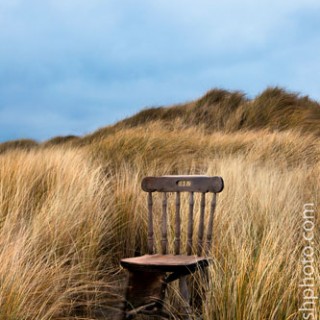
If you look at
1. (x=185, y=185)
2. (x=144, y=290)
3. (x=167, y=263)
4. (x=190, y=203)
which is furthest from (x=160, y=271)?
(x=185, y=185)

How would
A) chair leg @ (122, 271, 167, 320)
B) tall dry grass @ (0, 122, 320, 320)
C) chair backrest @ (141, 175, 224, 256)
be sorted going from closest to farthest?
tall dry grass @ (0, 122, 320, 320)
chair leg @ (122, 271, 167, 320)
chair backrest @ (141, 175, 224, 256)

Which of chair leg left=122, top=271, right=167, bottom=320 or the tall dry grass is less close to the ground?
the tall dry grass

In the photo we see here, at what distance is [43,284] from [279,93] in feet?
42.3

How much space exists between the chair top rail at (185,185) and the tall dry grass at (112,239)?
1.06 ft

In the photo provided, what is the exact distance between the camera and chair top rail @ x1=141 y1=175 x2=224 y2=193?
395 cm

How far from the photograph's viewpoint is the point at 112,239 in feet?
17.1

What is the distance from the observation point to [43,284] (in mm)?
3557

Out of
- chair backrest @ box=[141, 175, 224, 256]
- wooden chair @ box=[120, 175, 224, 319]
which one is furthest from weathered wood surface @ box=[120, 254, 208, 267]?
chair backrest @ box=[141, 175, 224, 256]

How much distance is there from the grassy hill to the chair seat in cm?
14

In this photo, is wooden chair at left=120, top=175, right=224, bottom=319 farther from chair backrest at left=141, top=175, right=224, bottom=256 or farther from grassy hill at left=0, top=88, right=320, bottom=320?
grassy hill at left=0, top=88, right=320, bottom=320

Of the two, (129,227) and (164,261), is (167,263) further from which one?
(129,227)

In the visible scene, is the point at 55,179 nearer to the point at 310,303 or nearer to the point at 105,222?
the point at 105,222

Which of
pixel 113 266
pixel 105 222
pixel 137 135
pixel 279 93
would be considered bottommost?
pixel 113 266

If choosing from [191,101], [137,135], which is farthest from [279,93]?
[137,135]
